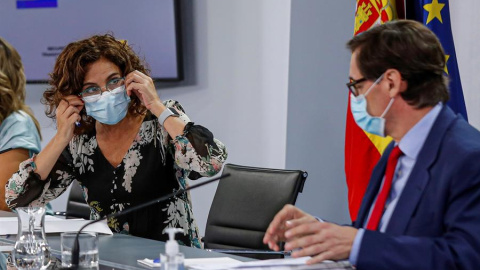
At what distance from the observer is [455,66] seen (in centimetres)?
296

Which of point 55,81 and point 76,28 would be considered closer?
point 55,81


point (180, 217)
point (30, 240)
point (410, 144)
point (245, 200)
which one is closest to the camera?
point (410, 144)

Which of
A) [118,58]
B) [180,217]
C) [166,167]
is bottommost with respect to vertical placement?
[180,217]

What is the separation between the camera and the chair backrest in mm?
3789

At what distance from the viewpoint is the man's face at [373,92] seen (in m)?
1.85

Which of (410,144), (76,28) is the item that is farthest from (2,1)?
(410,144)

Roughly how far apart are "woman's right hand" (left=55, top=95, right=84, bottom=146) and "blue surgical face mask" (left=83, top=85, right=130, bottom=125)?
80mm

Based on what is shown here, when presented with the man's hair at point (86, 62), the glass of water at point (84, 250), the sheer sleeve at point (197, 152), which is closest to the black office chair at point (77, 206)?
the man's hair at point (86, 62)

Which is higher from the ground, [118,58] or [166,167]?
[118,58]

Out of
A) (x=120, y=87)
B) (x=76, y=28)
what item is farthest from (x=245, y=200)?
(x=76, y=28)

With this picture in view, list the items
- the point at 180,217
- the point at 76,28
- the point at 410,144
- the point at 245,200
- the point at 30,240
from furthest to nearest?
1. the point at 76,28
2. the point at 245,200
3. the point at 180,217
4. the point at 30,240
5. the point at 410,144

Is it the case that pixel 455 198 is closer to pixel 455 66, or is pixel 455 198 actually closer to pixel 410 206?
pixel 410 206

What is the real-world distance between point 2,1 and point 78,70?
2.76 meters

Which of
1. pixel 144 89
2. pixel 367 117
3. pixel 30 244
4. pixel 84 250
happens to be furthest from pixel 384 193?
pixel 144 89
